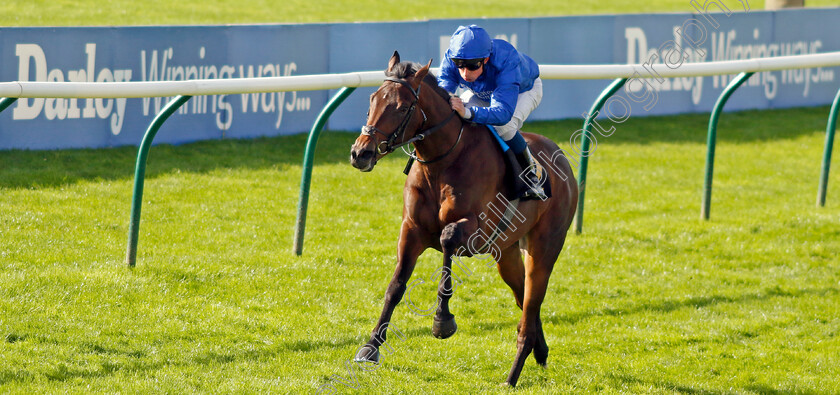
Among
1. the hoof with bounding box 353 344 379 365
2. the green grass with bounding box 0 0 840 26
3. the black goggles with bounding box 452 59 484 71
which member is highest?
the green grass with bounding box 0 0 840 26

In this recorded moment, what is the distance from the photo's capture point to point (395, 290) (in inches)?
189

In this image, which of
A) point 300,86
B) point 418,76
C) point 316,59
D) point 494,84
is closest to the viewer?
point 418,76

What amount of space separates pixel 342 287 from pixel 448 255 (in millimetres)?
2128

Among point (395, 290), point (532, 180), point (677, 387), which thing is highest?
point (532, 180)

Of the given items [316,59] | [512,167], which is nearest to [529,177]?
[512,167]

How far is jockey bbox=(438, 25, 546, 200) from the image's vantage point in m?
4.85

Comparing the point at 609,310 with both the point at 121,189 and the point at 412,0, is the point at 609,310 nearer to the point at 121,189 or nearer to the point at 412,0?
the point at 121,189

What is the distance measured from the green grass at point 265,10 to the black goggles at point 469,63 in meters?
10.1

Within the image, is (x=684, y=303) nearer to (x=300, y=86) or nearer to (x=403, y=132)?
(x=300, y=86)

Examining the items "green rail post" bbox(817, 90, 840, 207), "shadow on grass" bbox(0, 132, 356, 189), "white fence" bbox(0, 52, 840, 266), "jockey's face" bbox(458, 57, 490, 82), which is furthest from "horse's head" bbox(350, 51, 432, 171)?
"green rail post" bbox(817, 90, 840, 207)

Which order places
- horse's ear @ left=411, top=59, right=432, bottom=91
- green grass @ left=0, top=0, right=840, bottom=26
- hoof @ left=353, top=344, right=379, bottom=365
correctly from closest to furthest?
horse's ear @ left=411, top=59, right=432, bottom=91, hoof @ left=353, top=344, right=379, bottom=365, green grass @ left=0, top=0, right=840, bottom=26

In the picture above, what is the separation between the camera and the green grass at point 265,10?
1455cm

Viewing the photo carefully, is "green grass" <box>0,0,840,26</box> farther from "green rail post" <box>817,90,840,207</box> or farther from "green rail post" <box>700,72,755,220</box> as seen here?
"green rail post" <box>817,90,840,207</box>

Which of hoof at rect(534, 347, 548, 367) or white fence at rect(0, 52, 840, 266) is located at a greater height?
white fence at rect(0, 52, 840, 266)
